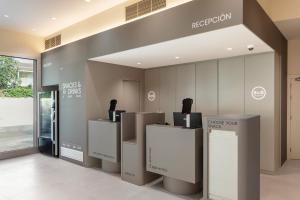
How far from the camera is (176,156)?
3.68 meters

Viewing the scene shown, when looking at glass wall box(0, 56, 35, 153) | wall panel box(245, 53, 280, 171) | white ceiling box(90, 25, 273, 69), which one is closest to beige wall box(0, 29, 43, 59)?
glass wall box(0, 56, 35, 153)

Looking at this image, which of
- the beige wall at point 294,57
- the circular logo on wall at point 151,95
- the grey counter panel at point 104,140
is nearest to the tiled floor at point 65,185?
the grey counter panel at point 104,140

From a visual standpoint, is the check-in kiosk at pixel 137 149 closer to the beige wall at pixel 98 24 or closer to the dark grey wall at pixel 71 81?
the dark grey wall at pixel 71 81

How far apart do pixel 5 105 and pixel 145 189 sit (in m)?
5.07

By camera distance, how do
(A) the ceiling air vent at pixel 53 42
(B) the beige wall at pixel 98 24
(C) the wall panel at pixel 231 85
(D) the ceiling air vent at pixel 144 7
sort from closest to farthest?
(D) the ceiling air vent at pixel 144 7, (B) the beige wall at pixel 98 24, (C) the wall panel at pixel 231 85, (A) the ceiling air vent at pixel 53 42

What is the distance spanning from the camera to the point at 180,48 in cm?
430

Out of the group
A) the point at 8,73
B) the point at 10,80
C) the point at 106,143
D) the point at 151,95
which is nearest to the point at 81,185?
the point at 106,143

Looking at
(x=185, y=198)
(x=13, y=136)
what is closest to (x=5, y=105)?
(x=13, y=136)

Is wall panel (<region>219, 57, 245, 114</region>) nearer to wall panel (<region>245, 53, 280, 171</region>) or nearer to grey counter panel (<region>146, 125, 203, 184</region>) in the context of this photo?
wall panel (<region>245, 53, 280, 171</region>)

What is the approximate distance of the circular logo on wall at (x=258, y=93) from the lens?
477 centimetres

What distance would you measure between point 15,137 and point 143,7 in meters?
5.62

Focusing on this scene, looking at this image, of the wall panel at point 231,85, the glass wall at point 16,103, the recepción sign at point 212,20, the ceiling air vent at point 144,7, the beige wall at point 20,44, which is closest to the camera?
the recepción sign at point 212,20

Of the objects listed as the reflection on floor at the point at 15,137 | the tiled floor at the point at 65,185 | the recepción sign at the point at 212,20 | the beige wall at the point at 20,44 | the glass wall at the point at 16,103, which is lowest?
the tiled floor at the point at 65,185

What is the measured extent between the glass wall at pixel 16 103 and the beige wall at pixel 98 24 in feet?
5.68
